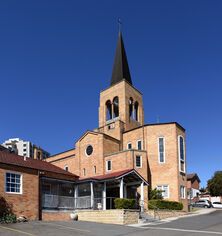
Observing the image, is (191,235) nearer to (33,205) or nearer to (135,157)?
(33,205)

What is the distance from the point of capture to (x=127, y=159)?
127 feet

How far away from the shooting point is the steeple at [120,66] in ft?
179

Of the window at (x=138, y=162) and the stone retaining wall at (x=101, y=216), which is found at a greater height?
the window at (x=138, y=162)

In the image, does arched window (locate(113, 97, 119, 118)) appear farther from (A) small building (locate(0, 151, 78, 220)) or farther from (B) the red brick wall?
(B) the red brick wall

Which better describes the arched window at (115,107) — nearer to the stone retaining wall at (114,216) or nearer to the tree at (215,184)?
the stone retaining wall at (114,216)

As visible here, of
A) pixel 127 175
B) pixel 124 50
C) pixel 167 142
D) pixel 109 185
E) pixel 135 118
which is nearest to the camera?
pixel 127 175

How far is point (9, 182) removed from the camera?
26688mm

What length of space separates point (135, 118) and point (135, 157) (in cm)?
1389

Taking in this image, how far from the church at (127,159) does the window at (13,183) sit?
5.02 m

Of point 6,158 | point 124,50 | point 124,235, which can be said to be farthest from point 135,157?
point 124,50

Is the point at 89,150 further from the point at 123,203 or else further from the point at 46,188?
the point at 123,203

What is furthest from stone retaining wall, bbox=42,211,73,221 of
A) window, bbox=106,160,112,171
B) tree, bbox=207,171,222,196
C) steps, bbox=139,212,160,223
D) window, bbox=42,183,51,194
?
tree, bbox=207,171,222,196

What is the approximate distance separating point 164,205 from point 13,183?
16006 mm

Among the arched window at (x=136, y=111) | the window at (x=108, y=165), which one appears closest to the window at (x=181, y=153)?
the window at (x=108, y=165)
